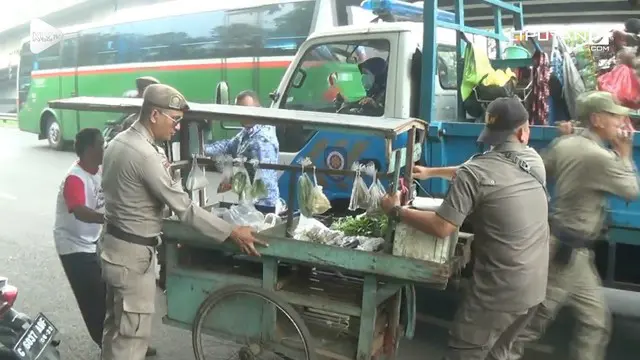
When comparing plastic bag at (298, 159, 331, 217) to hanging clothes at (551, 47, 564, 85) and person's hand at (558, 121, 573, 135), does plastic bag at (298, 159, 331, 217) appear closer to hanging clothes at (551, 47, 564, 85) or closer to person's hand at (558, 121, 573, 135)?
person's hand at (558, 121, 573, 135)

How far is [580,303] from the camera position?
3242 mm

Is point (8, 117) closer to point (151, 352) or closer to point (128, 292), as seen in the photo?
point (151, 352)

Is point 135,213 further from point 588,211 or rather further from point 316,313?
point 588,211

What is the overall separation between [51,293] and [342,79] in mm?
3108

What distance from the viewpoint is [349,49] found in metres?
4.83

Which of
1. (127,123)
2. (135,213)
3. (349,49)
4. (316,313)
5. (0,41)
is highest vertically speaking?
(0,41)

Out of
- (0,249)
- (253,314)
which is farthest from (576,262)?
(0,249)

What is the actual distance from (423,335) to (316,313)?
1406mm

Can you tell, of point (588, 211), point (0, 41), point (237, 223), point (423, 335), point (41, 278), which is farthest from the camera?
point (0, 41)

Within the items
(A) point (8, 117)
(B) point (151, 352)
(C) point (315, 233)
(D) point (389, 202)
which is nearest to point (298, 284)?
(C) point (315, 233)

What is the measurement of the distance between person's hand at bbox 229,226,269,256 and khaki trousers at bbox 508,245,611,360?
1.46 metres

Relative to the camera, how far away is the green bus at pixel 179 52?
10.6 metres

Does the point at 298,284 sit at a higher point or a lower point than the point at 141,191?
lower

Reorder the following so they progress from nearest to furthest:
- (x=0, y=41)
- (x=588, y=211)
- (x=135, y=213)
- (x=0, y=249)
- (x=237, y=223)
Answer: (x=135, y=213), (x=588, y=211), (x=237, y=223), (x=0, y=249), (x=0, y=41)
